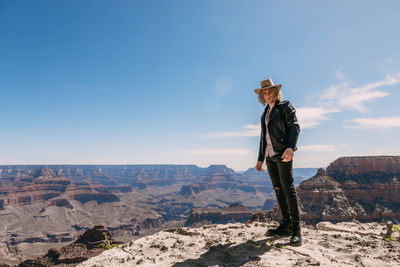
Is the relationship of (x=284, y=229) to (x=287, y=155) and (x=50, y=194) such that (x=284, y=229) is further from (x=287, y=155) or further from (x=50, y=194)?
(x=50, y=194)

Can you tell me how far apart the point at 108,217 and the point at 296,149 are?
16625 centimetres

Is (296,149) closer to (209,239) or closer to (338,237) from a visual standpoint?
(338,237)

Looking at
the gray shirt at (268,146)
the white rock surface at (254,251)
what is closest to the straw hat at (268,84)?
the gray shirt at (268,146)

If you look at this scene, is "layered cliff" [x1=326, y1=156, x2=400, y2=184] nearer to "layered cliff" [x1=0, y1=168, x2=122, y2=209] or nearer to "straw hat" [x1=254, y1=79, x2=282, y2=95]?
"straw hat" [x1=254, y1=79, x2=282, y2=95]

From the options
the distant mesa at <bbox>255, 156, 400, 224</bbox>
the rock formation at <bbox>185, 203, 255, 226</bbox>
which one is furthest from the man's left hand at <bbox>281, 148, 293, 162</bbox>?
the rock formation at <bbox>185, 203, 255, 226</bbox>

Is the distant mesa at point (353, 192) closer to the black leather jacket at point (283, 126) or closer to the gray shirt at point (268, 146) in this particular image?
the gray shirt at point (268, 146)

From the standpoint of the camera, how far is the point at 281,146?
375 centimetres

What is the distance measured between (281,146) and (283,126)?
32 cm

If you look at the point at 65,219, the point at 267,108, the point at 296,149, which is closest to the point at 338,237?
the point at 296,149

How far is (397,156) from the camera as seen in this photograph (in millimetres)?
67750

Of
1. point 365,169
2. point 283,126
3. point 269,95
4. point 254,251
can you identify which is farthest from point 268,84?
point 365,169

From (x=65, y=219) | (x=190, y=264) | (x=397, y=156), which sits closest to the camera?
(x=190, y=264)

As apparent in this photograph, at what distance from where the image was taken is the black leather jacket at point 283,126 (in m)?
3.62

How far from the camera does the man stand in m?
3.65
